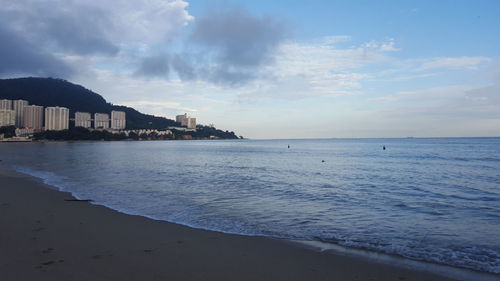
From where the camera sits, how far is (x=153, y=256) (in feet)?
18.4

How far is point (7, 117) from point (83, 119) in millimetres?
36419

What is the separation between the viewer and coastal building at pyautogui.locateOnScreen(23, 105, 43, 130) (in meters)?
178

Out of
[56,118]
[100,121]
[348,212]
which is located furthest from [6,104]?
[348,212]

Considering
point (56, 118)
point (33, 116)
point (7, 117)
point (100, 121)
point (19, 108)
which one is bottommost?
point (100, 121)

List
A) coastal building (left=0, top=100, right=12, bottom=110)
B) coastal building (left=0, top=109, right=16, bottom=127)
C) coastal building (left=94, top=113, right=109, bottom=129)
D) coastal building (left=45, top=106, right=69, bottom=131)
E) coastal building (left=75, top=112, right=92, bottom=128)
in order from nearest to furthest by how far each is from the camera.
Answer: coastal building (left=0, top=109, right=16, bottom=127) → coastal building (left=45, top=106, right=69, bottom=131) → coastal building (left=0, top=100, right=12, bottom=110) → coastal building (left=75, top=112, right=92, bottom=128) → coastal building (left=94, top=113, right=109, bottom=129)

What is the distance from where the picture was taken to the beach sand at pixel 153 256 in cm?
481

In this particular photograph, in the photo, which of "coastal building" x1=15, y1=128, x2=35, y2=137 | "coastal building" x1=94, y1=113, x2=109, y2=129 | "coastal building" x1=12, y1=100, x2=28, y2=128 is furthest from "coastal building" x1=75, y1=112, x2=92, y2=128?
"coastal building" x1=12, y1=100, x2=28, y2=128

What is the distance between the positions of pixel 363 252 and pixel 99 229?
5.79 metres

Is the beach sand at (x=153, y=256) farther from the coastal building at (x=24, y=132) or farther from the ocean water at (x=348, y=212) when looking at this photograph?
the coastal building at (x=24, y=132)

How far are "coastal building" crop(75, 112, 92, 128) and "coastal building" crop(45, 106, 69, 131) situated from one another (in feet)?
16.2

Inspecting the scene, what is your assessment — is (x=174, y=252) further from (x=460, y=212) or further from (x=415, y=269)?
(x=460, y=212)

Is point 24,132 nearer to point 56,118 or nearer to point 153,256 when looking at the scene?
point 56,118

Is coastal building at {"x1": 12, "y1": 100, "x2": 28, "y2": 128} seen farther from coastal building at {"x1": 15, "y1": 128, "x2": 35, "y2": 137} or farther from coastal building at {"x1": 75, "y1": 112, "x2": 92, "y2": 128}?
coastal building at {"x1": 75, "y1": 112, "x2": 92, "y2": 128}

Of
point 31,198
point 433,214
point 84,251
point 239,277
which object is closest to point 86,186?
point 31,198
